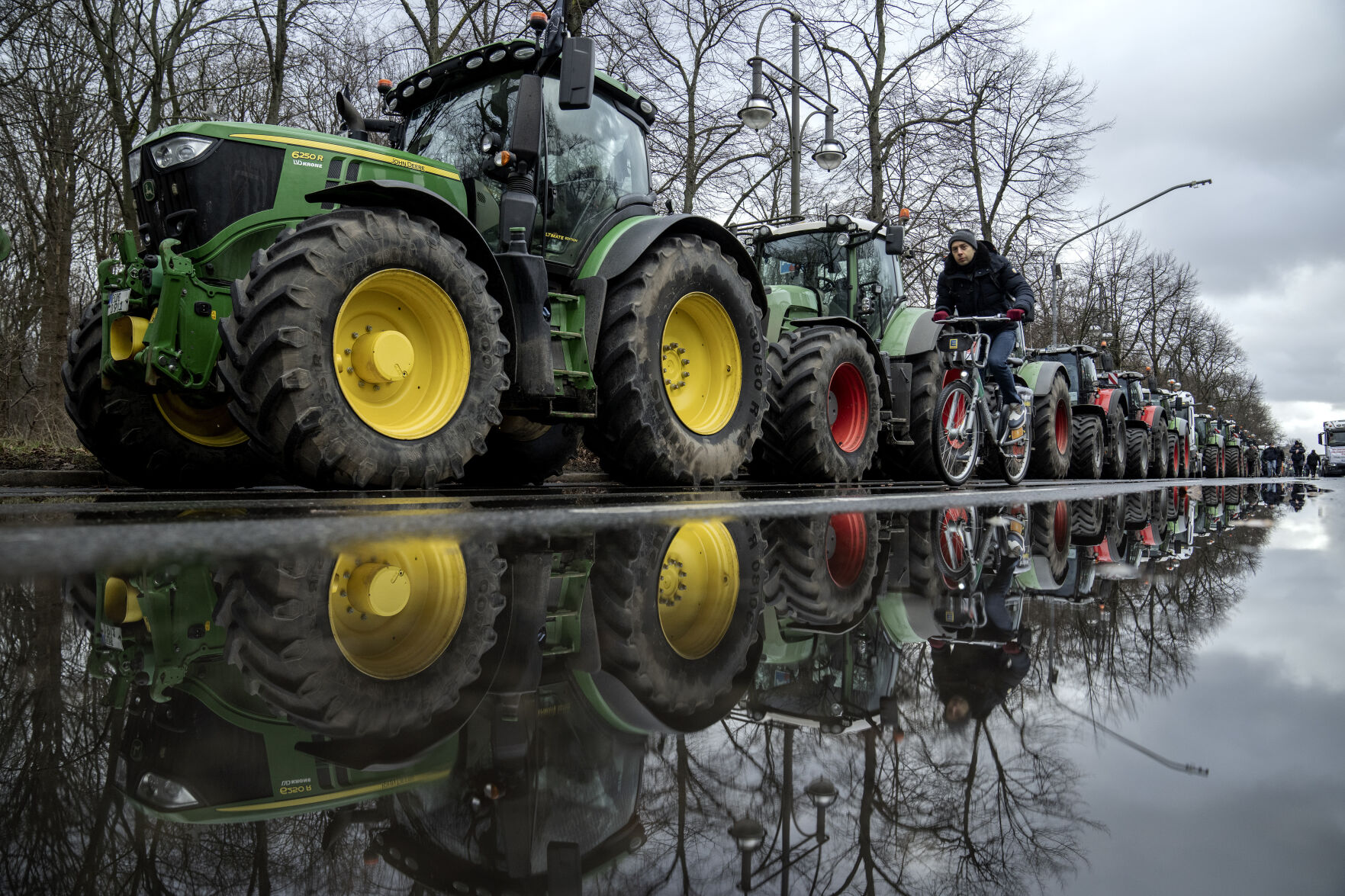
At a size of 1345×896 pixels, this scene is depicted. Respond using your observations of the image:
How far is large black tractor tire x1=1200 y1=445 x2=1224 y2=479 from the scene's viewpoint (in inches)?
1066

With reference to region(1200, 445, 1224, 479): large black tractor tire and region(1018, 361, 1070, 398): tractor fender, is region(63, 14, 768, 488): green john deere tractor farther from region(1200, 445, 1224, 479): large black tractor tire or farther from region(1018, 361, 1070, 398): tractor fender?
region(1200, 445, 1224, 479): large black tractor tire

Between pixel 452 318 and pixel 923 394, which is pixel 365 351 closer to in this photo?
pixel 452 318

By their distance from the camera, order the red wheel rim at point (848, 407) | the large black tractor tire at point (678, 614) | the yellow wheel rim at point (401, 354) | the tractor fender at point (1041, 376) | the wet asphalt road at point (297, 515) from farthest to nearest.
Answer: the tractor fender at point (1041, 376) < the red wheel rim at point (848, 407) < the yellow wheel rim at point (401, 354) < the wet asphalt road at point (297, 515) < the large black tractor tire at point (678, 614)

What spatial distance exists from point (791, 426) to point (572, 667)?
22.4 ft

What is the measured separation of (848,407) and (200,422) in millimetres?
5678

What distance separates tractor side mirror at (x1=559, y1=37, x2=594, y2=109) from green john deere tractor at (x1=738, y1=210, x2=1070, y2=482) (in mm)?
2908

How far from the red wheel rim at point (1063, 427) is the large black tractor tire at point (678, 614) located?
12.3m

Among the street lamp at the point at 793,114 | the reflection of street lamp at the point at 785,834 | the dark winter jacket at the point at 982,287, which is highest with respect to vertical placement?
the street lamp at the point at 793,114

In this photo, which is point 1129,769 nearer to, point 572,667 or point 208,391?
point 572,667

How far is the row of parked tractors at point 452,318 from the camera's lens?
15.1 ft

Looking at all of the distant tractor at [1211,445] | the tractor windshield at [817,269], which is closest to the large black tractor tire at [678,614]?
the tractor windshield at [817,269]

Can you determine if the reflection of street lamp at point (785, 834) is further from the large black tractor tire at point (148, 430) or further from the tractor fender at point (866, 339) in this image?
the tractor fender at point (866, 339)

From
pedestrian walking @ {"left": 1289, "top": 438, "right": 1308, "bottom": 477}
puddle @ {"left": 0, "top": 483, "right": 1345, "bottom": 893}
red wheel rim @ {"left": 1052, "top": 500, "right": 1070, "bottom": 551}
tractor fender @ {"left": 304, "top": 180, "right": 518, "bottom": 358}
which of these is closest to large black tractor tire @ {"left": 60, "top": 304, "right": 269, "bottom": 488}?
tractor fender @ {"left": 304, "top": 180, "right": 518, "bottom": 358}

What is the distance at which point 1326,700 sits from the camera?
145 centimetres
